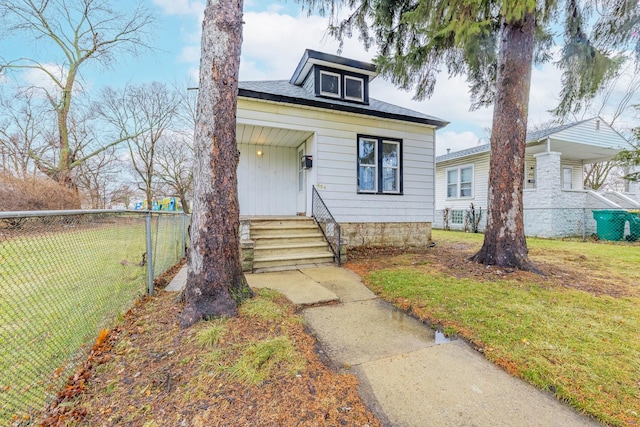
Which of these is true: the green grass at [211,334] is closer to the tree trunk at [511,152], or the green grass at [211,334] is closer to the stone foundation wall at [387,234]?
the stone foundation wall at [387,234]

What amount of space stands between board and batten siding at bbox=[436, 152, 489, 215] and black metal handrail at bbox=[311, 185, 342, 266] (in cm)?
847

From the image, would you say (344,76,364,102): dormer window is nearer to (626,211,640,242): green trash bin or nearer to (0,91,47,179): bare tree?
(626,211,640,242): green trash bin

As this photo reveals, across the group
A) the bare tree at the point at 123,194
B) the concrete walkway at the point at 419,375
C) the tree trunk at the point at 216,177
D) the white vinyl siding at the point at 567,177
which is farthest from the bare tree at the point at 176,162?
the white vinyl siding at the point at 567,177

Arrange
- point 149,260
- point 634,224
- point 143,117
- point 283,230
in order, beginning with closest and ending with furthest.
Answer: point 149,260, point 283,230, point 634,224, point 143,117

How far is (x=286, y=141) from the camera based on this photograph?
7.93 meters

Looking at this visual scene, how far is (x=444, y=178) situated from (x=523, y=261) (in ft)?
36.2

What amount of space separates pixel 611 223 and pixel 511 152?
8.67 metres

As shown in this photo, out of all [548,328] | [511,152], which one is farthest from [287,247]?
[511,152]

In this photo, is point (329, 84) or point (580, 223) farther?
point (580, 223)

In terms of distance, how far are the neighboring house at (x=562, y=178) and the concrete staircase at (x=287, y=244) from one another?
9.95 metres

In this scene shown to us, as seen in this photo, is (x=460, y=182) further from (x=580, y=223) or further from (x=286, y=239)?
(x=286, y=239)

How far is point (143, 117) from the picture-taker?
19.0m

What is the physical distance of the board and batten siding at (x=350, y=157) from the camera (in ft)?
21.6

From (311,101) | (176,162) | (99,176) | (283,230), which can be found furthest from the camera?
(176,162)
